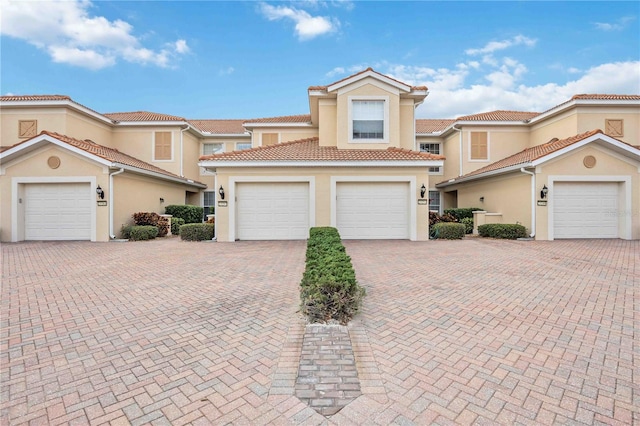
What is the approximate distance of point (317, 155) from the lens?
12.2 m

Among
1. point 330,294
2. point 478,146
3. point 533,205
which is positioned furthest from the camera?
point 478,146

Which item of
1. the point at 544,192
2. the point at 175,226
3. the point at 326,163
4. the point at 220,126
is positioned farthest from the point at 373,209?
the point at 220,126

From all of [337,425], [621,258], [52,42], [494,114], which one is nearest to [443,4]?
[494,114]

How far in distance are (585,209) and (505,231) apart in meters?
3.17

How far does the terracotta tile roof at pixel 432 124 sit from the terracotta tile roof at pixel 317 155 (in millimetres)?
9483

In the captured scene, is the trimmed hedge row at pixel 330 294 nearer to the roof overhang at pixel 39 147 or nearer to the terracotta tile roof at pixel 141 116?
the roof overhang at pixel 39 147

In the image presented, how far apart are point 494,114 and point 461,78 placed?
3.28 metres

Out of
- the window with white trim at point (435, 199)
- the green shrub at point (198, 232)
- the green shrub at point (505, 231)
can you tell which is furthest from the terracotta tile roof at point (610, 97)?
the green shrub at point (198, 232)

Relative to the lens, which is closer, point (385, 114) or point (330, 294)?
point (330, 294)

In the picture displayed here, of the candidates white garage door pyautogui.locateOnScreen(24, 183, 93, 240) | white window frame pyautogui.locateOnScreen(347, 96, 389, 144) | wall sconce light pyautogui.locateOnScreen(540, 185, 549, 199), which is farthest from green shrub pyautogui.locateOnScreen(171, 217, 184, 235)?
wall sconce light pyautogui.locateOnScreen(540, 185, 549, 199)

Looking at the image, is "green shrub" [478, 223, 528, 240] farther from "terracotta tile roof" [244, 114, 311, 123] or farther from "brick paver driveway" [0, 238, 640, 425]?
"terracotta tile roof" [244, 114, 311, 123]

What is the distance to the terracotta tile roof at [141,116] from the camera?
18.8m

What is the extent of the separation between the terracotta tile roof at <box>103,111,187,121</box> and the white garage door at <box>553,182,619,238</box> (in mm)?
20821

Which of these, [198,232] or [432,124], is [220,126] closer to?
[198,232]
